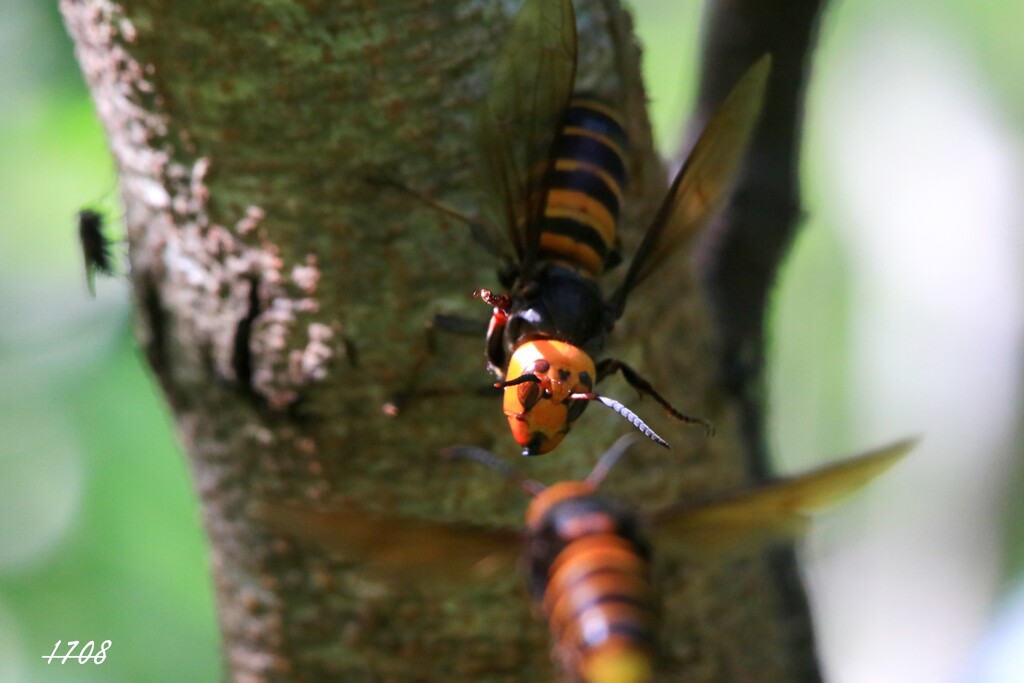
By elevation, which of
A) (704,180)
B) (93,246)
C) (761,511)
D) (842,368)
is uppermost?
(842,368)

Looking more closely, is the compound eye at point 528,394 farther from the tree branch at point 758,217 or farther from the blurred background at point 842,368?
the blurred background at point 842,368

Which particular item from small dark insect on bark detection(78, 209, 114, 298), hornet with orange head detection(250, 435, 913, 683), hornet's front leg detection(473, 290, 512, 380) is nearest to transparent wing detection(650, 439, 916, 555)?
hornet with orange head detection(250, 435, 913, 683)

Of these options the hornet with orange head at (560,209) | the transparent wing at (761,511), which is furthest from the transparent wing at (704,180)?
the transparent wing at (761,511)

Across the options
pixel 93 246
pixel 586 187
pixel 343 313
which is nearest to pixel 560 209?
pixel 586 187

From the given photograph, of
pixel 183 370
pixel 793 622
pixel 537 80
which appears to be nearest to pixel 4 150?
pixel 183 370

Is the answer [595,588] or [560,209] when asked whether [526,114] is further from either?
[595,588]

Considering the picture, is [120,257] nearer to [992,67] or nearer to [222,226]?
[222,226]
